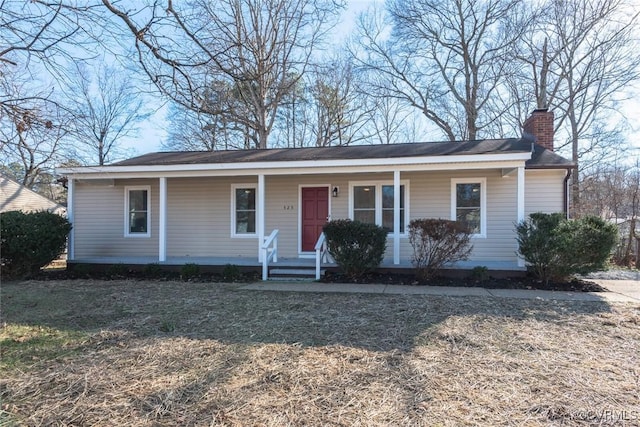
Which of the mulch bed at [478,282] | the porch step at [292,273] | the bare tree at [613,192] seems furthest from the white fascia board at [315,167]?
the bare tree at [613,192]

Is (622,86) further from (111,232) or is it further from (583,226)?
(111,232)

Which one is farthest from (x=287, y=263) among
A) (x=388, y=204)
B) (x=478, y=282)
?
(x=478, y=282)

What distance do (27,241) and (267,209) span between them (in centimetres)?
586

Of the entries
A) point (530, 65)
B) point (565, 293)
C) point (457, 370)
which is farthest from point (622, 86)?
point (457, 370)

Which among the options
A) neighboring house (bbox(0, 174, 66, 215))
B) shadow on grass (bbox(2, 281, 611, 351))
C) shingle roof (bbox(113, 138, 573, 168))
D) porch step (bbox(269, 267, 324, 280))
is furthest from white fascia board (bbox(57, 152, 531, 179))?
neighboring house (bbox(0, 174, 66, 215))

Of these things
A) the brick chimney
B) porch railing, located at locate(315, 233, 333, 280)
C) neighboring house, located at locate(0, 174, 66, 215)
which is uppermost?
the brick chimney

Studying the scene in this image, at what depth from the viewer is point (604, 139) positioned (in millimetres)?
19562

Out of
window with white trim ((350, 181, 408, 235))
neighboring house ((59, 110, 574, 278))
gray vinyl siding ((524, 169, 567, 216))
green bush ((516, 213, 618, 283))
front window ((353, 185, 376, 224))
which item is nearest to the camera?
green bush ((516, 213, 618, 283))

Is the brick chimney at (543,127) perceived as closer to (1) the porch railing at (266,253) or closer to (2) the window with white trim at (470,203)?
(2) the window with white trim at (470,203)

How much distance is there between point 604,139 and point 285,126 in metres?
18.2

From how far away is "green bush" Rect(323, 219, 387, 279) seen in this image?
799 cm

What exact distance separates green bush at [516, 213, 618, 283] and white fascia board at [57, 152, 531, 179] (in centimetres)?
154

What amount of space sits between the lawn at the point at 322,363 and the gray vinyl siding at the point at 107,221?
5.13m

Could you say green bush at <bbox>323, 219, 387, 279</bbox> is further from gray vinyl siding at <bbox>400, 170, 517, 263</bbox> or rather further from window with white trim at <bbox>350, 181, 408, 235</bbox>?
gray vinyl siding at <bbox>400, 170, 517, 263</bbox>
